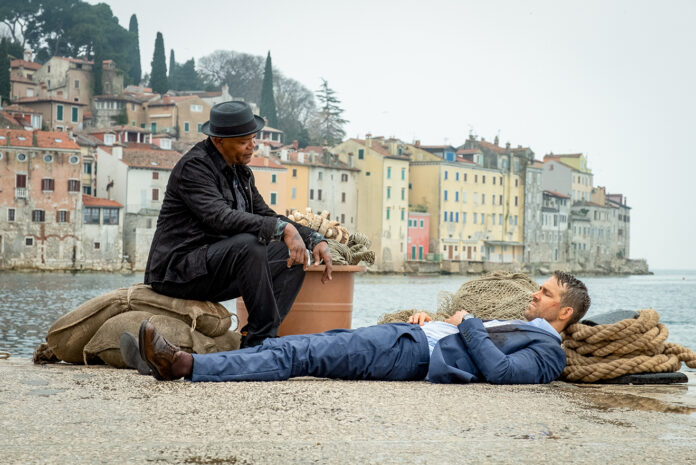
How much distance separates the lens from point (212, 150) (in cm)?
439

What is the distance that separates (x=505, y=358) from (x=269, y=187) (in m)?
57.8

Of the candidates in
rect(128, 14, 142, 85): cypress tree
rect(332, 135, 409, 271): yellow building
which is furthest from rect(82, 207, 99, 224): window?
rect(128, 14, 142, 85): cypress tree

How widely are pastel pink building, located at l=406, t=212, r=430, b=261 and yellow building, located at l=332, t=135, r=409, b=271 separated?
2.31 ft

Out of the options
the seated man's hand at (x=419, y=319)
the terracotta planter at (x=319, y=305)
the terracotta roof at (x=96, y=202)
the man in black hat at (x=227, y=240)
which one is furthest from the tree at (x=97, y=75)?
the seated man's hand at (x=419, y=319)

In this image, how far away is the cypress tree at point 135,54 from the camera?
84.0m

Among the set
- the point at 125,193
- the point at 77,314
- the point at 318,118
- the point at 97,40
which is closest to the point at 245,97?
the point at 318,118

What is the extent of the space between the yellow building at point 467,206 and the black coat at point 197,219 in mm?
66283

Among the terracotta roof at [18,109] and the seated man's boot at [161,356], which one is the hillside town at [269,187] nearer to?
the terracotta roof at [18,109]

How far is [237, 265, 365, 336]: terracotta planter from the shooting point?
524 cm

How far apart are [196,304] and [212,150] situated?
72cm

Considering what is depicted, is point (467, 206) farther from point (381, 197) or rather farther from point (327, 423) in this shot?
point (327, 423)

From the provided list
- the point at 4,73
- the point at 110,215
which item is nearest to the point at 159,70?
the point at 4,73

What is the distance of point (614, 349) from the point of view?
4375 mm

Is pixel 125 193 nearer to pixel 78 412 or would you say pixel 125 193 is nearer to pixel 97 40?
pixel 97 40
